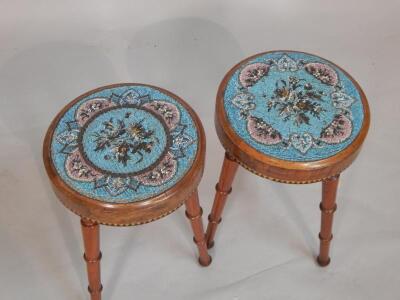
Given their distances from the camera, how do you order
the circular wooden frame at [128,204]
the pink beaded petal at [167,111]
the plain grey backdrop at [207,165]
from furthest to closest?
the plain grey backdrop at [207,165]
the pink beaded petal at [167,111]
the circular wooden frame at [128,204]

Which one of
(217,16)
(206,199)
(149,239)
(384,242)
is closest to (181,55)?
(217,16)

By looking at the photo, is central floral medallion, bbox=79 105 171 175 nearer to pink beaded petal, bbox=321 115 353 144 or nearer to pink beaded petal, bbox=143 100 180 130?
pink beaded petal, bbox=143 100 180 130

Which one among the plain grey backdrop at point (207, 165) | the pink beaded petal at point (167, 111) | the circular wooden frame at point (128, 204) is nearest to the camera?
the circular wooden frame at point (128, 204)

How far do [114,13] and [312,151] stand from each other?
3.10ft

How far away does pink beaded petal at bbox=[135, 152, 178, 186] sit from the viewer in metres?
1.13

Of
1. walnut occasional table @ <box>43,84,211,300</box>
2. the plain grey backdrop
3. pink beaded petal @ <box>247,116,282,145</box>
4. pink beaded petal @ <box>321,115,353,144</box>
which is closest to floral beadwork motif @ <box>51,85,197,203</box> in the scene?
walnut occasional table @ <box>43,84,211,300</box>

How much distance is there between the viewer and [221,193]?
1373 millimetres

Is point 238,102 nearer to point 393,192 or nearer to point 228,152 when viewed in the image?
point 228,152

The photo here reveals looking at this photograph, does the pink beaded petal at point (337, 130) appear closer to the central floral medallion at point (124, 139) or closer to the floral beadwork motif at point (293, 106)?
the floral beadwork motif at point (293, 106)

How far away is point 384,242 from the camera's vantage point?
59.7 inches

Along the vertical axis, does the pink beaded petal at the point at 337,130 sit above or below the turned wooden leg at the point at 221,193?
above

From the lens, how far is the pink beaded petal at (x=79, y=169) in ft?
3.72

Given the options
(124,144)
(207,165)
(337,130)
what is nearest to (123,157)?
(124,144)

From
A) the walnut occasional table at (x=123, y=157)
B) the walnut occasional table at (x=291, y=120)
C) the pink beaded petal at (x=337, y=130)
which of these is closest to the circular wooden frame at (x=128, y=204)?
the walnut occasional table at (x=123, y=157)
